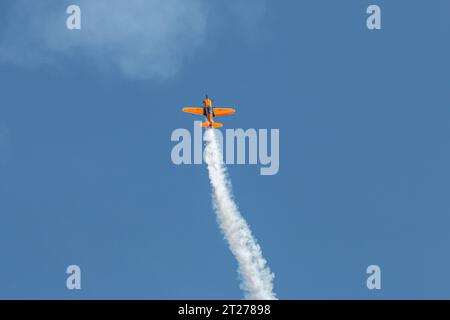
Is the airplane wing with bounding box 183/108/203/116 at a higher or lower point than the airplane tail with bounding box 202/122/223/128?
higher

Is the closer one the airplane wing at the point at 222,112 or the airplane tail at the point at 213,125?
the airplane tail at the point at 213,125

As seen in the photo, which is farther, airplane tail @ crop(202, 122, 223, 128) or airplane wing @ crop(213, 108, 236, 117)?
airplane wing @ crop(213, 108, 236, 117)

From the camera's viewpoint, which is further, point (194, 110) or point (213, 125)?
point (194, 110)

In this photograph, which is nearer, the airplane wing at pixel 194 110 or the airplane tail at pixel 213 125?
the airplane tail at pixel 213 125

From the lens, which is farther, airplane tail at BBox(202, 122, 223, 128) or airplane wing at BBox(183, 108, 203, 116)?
airplane wing at BBox(183, 108, 203, 116)

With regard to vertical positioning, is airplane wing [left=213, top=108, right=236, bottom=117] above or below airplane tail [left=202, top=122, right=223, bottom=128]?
above

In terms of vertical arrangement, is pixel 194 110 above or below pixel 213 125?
above

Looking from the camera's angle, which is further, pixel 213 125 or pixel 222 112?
pixel 222 112

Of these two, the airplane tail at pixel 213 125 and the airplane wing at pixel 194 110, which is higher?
the airplane wing at pixel 194 110

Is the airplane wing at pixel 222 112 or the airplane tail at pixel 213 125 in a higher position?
the airplane wing at pixel 222 112
